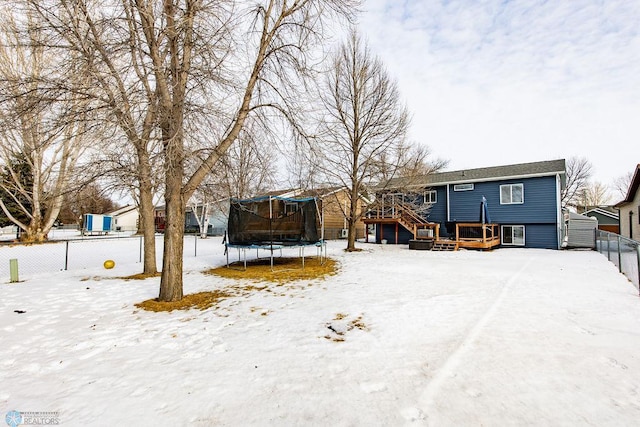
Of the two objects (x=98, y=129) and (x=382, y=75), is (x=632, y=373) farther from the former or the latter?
(x=382, y=75)

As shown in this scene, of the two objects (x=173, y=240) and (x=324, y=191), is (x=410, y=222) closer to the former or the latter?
(x=324, y=191)

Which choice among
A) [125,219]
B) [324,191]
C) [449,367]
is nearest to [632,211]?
[324,191]

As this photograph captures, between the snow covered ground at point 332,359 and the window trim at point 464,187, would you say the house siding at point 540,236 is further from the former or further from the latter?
the snow covered ground at point 332,359

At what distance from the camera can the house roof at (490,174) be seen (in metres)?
16.1

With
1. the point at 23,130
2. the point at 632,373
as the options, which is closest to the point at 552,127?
the point at 632,373

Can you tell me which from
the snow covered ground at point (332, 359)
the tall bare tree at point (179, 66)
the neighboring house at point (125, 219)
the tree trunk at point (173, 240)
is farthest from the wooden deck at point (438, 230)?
the neighboring house at point (125, 219)

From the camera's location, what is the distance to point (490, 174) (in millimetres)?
18547

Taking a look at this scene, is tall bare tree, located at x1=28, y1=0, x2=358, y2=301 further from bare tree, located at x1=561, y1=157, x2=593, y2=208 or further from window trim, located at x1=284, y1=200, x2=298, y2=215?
bare tree, located at x1=561, y1=157, x2=593, y2=208

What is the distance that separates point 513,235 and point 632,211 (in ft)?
21.3

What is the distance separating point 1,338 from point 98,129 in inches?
138

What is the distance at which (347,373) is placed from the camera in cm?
293

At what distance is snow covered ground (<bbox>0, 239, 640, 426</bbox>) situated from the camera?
7.61 ft

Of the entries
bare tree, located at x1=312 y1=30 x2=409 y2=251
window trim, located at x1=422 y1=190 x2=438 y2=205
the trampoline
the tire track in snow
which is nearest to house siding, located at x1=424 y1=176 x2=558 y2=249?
window trim, located at x1=422 y1=190 x2=438 y2=205

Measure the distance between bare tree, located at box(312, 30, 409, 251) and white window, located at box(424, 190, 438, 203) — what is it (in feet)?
22.7
